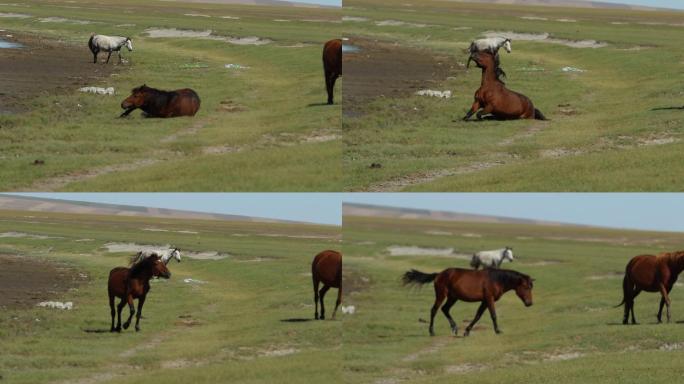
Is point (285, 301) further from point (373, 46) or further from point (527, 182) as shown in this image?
point (373, 46)

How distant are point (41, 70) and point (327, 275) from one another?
24.7 metres

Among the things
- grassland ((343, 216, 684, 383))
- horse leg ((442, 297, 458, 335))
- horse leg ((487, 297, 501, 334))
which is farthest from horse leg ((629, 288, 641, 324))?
horse leg ((442, 297, 458, 335))

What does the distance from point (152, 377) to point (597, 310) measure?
42.3 feet

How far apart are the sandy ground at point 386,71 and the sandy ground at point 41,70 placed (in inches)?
414

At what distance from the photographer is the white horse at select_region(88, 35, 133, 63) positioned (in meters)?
57.8

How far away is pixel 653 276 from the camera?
116 feet

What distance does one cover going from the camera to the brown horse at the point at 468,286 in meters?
34.2

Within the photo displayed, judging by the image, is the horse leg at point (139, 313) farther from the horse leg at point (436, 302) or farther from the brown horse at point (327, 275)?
the horse leg at point (436, 302)

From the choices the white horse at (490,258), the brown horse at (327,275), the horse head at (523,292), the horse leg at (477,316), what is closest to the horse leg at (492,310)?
the horse leg at (477,316)

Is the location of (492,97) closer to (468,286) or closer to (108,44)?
(468,286)

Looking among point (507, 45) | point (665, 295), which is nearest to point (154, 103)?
point (665, 295)

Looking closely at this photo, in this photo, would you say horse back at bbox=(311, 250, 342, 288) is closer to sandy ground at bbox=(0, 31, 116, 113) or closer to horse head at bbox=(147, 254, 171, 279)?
horse head at bbox=(147, 254, 171, 279)

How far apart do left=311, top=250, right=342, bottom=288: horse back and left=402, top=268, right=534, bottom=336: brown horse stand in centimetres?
190

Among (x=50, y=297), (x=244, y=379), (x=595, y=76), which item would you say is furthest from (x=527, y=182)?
(x=595, y=76)
